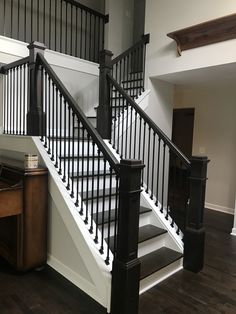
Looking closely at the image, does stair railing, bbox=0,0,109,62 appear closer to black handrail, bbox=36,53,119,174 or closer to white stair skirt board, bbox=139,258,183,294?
black handrail, bbox=36,53,119,174

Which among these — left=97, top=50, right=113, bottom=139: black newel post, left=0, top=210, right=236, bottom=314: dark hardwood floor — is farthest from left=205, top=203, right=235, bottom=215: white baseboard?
left=97, top=50, right=113, bottom=139: black newel post

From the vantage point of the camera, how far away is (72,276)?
7.66 feet

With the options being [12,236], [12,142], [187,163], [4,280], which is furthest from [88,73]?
[4,280]

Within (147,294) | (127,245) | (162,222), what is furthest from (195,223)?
(127,245)

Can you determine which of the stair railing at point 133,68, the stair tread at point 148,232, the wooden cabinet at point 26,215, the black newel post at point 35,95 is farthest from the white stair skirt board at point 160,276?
the stair railing at point 133,68

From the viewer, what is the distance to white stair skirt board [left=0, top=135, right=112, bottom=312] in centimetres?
201

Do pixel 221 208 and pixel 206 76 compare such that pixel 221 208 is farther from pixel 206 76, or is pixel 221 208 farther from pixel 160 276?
pixel 160 276

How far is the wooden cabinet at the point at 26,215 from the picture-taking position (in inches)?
93.5

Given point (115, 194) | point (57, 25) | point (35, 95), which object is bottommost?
point (115, 194)

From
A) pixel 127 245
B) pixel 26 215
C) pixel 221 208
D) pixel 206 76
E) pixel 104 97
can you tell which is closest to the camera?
pixel 127 245

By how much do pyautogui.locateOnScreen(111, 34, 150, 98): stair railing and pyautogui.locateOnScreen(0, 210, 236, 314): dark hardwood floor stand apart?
2904 mm

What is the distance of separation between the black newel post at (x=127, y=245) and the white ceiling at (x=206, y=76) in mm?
2413

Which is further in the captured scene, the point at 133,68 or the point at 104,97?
the point at 133,68

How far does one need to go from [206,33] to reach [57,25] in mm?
3054
